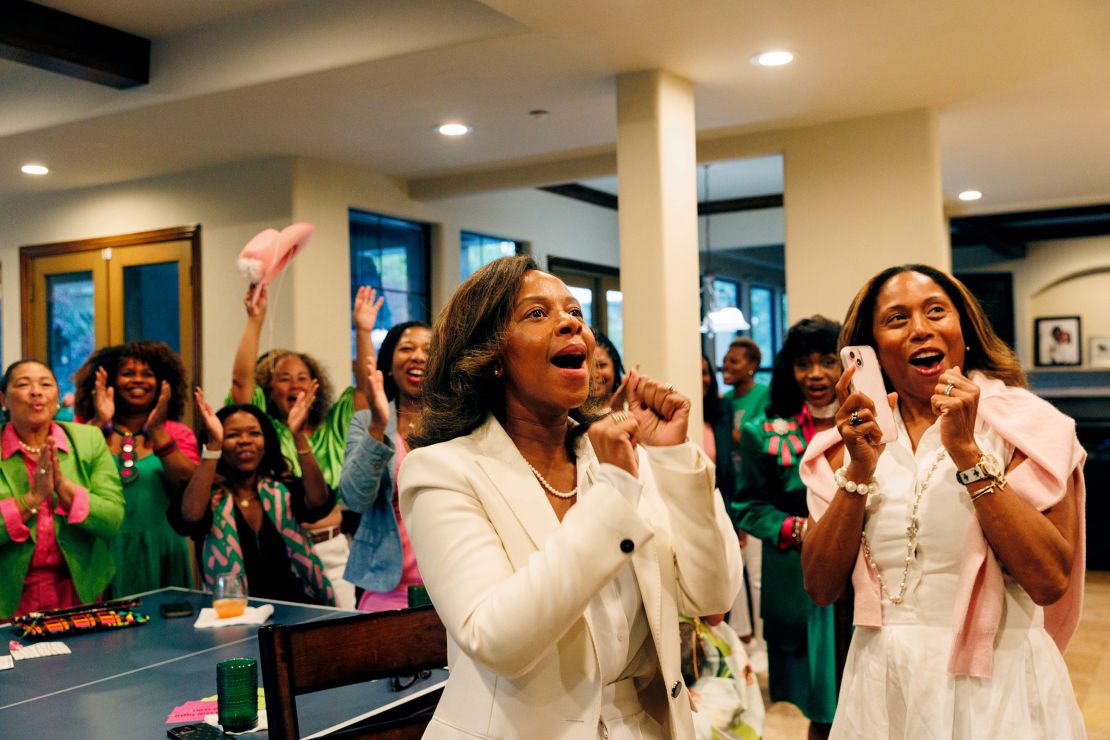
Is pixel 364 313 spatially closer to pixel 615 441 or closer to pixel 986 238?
pixel 615 441

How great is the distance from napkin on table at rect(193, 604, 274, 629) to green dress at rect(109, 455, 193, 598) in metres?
0.95

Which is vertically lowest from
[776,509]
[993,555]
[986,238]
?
[776,509]

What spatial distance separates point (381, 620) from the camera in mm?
1955

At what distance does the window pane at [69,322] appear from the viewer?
22.8 ft

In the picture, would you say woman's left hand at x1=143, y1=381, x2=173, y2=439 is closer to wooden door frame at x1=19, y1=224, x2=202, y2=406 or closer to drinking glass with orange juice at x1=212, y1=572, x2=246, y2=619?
drinking glass with orange juice at x1=212, y1=572, x2=246, y2=619

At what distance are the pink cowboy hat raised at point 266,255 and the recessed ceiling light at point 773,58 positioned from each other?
2.16 metres

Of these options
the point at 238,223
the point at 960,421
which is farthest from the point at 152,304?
the point at 960,421

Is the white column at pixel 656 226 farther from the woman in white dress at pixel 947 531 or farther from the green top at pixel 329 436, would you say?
the woman in white dress at pixel 947 531

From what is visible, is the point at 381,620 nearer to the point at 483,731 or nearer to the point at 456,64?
the point at 483,731

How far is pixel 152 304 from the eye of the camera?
6652mm

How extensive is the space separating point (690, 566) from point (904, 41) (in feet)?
11.2

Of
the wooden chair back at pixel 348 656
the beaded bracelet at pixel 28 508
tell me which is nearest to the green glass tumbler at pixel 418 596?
the wooden chair back at pixel 348 656

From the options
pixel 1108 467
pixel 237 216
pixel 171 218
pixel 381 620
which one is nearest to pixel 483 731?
pixel 381 620

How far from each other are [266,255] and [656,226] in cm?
174
